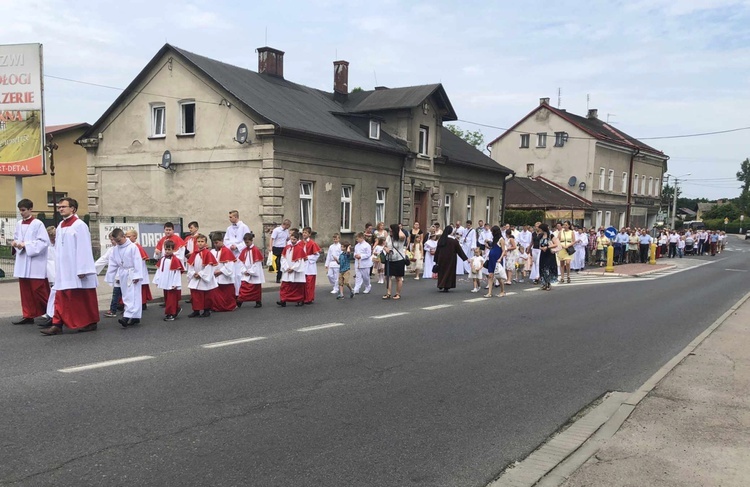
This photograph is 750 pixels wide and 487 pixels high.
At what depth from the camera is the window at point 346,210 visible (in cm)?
2591

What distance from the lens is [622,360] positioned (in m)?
8.29

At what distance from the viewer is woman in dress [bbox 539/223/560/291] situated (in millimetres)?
16688

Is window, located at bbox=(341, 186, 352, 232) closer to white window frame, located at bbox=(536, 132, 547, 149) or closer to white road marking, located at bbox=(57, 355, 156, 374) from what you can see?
white road marking, located at bbox=(57, 355, 156, 374)

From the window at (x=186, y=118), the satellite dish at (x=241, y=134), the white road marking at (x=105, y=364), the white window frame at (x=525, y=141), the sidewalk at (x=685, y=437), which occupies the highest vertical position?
the white window frame at (x=525, y=141)

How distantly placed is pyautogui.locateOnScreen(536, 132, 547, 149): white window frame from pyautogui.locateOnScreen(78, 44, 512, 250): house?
83.8 feet

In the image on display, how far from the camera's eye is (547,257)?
669 inches

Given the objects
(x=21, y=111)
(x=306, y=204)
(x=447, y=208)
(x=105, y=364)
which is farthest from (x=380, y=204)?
(x=105, y=364)

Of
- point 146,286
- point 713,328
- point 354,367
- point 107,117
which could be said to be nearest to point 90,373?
point 354,367

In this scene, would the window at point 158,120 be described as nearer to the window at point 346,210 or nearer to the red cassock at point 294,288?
the window at point 346,210

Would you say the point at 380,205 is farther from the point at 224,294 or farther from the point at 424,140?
the point at 224,294

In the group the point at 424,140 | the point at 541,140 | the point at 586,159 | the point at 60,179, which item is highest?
the point at 541,140

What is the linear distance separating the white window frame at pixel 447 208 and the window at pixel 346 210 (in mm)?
8364

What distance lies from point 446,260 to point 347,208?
11042mm

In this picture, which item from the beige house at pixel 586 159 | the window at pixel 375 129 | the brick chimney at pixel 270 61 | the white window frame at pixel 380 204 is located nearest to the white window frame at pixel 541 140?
the beige house at pixel 586 159
